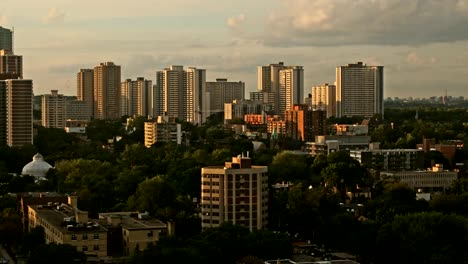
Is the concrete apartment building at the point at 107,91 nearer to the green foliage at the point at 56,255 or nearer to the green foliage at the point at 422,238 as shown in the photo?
the green foliage at the point at 422,238

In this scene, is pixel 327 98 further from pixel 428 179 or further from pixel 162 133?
pixel 428 179

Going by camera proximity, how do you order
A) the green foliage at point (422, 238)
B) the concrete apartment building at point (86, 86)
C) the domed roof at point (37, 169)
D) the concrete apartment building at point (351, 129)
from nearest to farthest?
1. the green foliage at point (422, 238)
2. the domed roof at point (37, 169)
3. the concrete apartment building at point (351, 129)
4. the concrete apartment building at point (86, 86)

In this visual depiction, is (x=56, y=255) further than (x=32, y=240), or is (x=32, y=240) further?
(x=32, y=240)

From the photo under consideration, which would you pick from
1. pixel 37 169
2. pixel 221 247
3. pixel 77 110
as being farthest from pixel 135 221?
pixel 77 110

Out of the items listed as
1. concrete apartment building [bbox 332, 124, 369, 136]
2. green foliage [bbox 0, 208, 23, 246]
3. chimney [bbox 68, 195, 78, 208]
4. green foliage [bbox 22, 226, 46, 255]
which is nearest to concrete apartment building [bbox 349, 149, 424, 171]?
concrete apartment building [bbox 332, 124, 369, 136]

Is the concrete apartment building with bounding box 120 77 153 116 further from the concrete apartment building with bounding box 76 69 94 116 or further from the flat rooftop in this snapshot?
the flat rooftop

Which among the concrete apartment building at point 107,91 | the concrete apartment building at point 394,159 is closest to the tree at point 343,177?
the concrete apartment building at point 394,159
